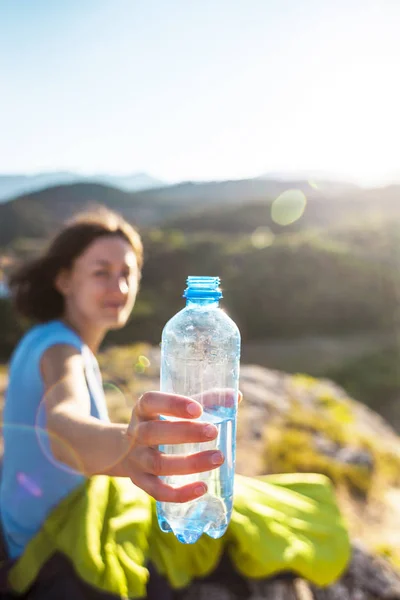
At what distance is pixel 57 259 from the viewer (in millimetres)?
2797

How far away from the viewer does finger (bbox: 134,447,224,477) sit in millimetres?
1212

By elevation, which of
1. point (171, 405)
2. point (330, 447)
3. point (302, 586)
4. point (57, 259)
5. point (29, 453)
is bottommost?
point (330, 447)

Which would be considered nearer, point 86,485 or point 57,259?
point 86,485

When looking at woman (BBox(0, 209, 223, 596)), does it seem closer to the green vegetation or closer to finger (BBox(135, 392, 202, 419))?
finger (BBox(135, 392, 202, 419))

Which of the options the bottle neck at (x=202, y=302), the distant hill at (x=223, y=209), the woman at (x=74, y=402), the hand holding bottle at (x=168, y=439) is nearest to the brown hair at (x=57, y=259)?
the woman at (x=74, y=402)

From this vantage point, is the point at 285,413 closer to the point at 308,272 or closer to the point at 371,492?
the point at 371,492

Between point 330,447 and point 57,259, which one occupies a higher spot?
point 57,259

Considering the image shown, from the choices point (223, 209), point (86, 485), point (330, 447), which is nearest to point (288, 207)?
point (223, 209)

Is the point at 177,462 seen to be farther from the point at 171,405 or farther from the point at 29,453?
the point at 29,453

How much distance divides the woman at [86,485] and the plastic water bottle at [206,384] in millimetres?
263

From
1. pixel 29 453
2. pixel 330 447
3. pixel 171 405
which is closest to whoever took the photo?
pixel 171 405

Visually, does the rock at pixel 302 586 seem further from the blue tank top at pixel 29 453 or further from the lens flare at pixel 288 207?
the lens flare at pixel 288 207

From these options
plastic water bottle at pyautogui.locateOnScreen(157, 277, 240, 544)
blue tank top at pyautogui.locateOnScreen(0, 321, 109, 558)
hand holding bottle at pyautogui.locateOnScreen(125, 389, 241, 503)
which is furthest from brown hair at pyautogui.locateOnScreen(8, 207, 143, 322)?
hand holding bottle at pyautogui.locateOnScreen(125, 389, 241, 503)

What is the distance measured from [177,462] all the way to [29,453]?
131 centimetres
